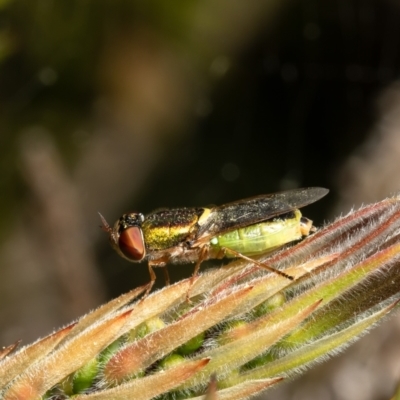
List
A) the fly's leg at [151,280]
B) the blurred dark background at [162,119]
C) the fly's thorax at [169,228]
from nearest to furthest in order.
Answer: the fly's leg at [151,280] < the fly's thorax at [169,228] < the blurred dark background at [162,119]

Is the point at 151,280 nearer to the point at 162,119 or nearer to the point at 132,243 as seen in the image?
the point at 132,243

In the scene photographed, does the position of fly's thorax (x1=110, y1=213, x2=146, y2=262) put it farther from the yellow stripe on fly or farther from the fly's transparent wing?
the fly's transparent wing

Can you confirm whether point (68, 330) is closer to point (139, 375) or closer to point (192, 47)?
point (139, 375)

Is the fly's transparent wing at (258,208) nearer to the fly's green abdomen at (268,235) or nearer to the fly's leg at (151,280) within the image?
the fly's green abdomen at (268,235)

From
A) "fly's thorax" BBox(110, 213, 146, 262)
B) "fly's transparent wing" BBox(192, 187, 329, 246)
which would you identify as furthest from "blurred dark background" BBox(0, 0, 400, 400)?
"fly's thorax" BBox(110, 213, 146, 262)

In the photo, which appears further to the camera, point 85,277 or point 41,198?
point 41,198

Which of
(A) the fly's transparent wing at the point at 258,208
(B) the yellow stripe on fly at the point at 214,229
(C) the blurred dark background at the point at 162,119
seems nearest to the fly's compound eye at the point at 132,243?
(B) the yellow stripe on fly at the point at 214,229

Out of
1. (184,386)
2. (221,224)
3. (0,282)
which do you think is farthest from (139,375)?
(0,282)
